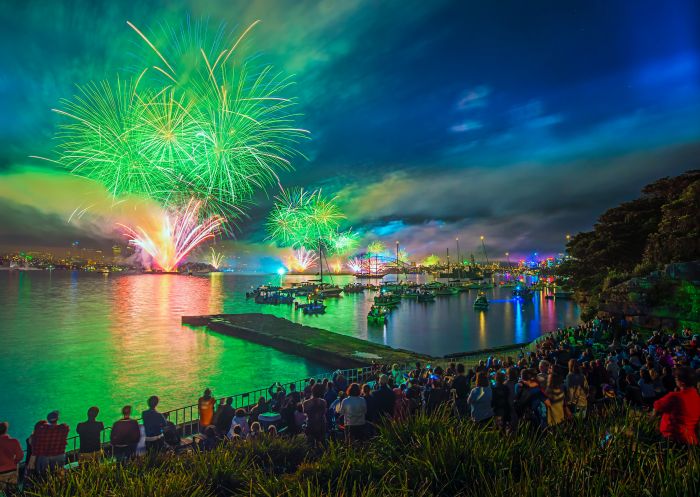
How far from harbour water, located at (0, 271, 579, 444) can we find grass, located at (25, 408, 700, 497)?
2156cm

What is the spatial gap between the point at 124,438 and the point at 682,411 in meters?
9.57

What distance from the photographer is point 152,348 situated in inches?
1777

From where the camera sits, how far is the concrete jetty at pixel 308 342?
29.4m

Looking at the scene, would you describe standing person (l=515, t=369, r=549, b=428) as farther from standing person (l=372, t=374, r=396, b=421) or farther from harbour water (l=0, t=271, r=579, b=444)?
harbour water (l=0, t=271, r=579, b=444)

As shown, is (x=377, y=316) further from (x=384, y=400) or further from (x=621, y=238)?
(x=384, y=400)

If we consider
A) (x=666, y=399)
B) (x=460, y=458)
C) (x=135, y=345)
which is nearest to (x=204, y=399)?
(x=460, y=458)

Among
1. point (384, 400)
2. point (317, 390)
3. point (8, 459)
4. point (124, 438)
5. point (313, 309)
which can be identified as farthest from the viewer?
point (313, 309)

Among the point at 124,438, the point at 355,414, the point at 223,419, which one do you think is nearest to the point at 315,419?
the point at 355,414

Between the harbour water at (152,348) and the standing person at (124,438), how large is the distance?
18052mm

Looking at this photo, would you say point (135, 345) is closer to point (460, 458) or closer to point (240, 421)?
point (240, 421)

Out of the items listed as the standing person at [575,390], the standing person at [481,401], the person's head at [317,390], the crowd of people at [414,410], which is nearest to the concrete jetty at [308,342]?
the person's head at [317,390]

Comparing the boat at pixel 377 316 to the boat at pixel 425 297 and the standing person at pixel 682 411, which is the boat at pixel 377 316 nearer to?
the boat at pixel 425 297

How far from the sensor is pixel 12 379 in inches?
1305

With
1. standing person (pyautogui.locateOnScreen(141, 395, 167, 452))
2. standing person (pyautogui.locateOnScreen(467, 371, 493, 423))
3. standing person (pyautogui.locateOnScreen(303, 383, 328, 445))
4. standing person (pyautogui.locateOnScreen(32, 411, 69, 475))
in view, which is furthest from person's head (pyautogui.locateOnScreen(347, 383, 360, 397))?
standing person (pyautogui.locateOnScreen(32, 411, 69, 475))
